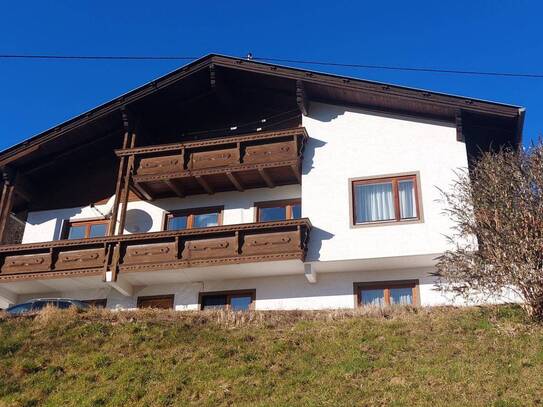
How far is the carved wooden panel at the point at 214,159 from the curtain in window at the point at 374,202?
13.0ft

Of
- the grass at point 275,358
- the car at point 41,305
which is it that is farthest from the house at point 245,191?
the grass at point 275,358

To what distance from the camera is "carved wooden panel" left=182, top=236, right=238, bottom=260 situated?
20.1 m

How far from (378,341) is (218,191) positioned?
9.86m

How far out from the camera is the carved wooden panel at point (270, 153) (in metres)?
21.0

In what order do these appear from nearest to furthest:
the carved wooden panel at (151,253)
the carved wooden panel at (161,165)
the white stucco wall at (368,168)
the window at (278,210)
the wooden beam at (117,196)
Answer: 1. the white stucco wall at (368,168)
2. the carved wooden panel at (151,253)
3. the wooden beam at (117,196)
4. the carved wooden panel at (161,165)
5. the window at (278,210)

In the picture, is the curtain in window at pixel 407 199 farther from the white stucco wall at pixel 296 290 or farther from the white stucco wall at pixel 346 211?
the white stucco wall at pixel 296 290

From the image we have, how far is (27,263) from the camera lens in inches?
853

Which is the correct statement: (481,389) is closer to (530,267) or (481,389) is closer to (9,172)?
(530,267)

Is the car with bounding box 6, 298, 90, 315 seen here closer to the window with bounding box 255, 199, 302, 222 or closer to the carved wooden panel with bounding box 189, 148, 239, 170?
the carved wooden panel with bounding box 189, 148, 239, 170

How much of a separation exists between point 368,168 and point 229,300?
5.82 m

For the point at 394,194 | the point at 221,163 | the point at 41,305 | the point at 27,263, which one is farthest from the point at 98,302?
the point at 394,194

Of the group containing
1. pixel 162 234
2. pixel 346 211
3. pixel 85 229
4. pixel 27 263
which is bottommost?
Result: pixel 27 263

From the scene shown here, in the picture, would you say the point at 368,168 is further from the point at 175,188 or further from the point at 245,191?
the point at 175,188

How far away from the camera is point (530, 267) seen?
14875mm
